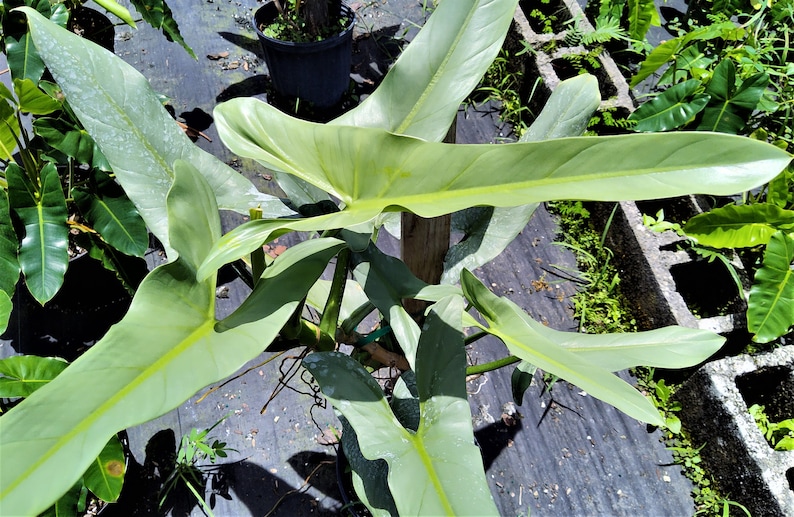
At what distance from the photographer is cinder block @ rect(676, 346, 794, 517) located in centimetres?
143

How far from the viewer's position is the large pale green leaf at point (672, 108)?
187 cm

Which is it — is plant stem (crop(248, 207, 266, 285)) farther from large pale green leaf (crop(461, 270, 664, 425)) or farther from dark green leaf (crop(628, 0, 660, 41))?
dark green leaf (crop(628, 0, 660, 41))

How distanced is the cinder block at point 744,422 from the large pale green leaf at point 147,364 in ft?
4.22

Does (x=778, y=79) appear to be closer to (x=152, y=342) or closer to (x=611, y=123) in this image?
(x=611, y=123)

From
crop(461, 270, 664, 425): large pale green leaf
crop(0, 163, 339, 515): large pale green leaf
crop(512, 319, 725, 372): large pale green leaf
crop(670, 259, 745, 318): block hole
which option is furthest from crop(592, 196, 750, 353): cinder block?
crop(0, 163, 339, 515): large pale green leaf

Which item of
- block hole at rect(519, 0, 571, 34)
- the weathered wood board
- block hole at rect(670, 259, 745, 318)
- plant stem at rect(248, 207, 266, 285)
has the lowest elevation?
the weathered wood board

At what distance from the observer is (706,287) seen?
1868 mm

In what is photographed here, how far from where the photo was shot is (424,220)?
40.9 inches

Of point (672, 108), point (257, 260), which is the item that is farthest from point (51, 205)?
point (672, 108)

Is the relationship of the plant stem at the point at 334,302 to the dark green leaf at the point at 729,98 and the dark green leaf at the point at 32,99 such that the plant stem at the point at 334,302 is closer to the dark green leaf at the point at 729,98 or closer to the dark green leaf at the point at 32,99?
the dark green leaf at the point at 32,99

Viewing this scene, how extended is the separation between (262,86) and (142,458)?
162cm

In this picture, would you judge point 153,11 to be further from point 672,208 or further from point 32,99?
point 672,208

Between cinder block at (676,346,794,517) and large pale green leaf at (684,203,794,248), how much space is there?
0.33 meters

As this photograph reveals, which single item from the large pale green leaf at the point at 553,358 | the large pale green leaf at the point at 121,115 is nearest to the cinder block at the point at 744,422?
the large pale green leaf at the point at 553,358
